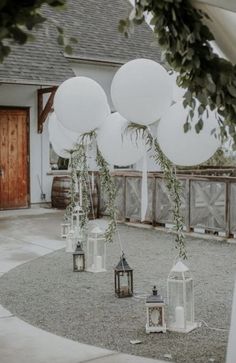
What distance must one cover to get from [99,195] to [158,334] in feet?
28.2

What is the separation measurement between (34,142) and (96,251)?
7.75 m

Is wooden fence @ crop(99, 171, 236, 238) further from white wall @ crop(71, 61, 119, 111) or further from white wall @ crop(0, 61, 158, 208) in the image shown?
white wall @ crop(71, 61, 119, 111)

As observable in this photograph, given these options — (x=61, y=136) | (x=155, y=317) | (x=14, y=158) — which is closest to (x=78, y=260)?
(x=61, y=136)

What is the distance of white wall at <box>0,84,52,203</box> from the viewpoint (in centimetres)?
1474

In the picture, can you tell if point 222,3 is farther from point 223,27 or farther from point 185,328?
point 185,328

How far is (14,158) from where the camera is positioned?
1488 centimetres

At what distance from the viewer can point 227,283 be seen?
7.29m

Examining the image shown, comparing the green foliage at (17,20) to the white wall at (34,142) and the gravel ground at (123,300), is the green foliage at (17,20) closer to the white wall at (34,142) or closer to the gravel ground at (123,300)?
the gravel ground at (123,300)

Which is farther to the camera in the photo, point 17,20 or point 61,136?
point 61,136

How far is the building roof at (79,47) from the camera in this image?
13.9 metres

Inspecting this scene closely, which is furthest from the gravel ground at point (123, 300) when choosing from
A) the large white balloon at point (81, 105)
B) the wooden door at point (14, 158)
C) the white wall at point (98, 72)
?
the white wall at point (98, 72)

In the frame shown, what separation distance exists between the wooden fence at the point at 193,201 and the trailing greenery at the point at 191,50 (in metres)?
6.11

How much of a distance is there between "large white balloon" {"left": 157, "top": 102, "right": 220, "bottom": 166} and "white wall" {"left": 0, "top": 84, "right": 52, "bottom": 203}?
10626 millimetres

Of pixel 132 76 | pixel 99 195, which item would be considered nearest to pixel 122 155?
pixel 132 76
